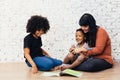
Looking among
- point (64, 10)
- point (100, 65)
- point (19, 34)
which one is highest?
point (64, 10)

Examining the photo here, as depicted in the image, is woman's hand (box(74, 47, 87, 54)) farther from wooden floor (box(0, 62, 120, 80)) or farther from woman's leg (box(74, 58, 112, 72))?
wooden floor (box(0, 62, 120, 80))

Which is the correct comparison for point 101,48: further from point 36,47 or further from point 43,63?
point 36,47

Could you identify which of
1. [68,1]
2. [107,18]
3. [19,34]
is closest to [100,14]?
[107,18]

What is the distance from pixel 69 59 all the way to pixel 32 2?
1.10 m

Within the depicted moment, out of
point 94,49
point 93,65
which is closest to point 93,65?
point 93,65

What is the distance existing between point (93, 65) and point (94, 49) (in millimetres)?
221

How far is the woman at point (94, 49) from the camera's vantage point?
3.83 metres

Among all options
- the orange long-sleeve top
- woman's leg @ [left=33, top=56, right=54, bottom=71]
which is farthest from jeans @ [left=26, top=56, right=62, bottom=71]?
the orange long-sleeve top

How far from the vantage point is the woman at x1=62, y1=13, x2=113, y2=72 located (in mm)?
3828

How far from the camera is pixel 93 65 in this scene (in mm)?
3775

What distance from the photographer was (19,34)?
4.66 m

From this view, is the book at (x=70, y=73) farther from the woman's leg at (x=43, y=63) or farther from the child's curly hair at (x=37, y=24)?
the child's curly hair at (x=37, y=24)

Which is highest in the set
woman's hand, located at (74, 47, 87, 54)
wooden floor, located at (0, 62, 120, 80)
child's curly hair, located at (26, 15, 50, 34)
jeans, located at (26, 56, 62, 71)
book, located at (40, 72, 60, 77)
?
child's curly hair, located at (26, 15, 50, 34)

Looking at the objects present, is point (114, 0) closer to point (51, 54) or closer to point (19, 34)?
point (51, 54)
